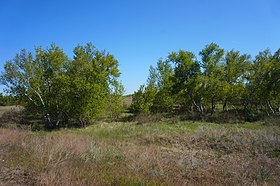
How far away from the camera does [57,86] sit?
24.3 metres

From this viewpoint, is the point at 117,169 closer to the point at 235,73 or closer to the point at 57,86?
the point at 57,86

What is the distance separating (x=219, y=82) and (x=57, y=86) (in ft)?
65.7

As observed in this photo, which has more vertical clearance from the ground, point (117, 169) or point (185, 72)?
point (185, 72)

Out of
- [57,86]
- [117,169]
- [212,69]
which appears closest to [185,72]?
[212,69]

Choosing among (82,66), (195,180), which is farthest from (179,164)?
(82,66)

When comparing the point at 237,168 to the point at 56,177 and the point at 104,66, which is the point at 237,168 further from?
the point at 104,66

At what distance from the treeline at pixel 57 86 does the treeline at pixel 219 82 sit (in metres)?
8.74

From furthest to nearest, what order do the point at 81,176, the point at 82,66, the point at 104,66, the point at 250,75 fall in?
the point at 250,75 → the point at 104,66 → the point at 82,66 → the point at 81,176

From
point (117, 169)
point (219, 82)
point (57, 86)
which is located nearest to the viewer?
point (117, 169)

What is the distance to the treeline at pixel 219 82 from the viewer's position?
1148 inches

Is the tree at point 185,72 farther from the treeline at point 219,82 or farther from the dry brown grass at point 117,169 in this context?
the dry brown grass at point 117,169

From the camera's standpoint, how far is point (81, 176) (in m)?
5.81

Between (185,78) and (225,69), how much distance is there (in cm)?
614

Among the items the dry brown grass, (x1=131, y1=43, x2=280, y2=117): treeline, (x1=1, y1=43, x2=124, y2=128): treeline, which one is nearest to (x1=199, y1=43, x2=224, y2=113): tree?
(x1=131, y1=43, x2=280, y2=117): treeline
